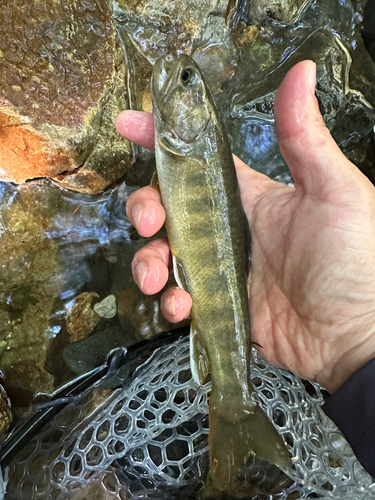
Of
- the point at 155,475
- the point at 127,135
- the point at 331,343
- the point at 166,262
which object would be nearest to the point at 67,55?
the point at 127,135

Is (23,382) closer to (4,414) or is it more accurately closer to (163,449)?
(4,414)

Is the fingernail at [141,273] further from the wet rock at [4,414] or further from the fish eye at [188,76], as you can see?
A: the wet rock at [4,414]

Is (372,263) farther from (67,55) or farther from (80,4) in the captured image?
(80,4)

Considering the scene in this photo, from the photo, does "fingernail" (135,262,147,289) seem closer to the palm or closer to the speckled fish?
the speckled fish

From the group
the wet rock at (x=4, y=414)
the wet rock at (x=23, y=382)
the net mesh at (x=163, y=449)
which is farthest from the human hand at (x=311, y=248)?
the wet rock at (x=4, y=414)

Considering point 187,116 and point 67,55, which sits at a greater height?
point 67,55

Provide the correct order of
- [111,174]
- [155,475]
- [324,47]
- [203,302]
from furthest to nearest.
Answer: [324,47] → [111,174] → [155,475] → [203,302]

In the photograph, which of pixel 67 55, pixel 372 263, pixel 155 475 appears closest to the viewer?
pixel 372 263
